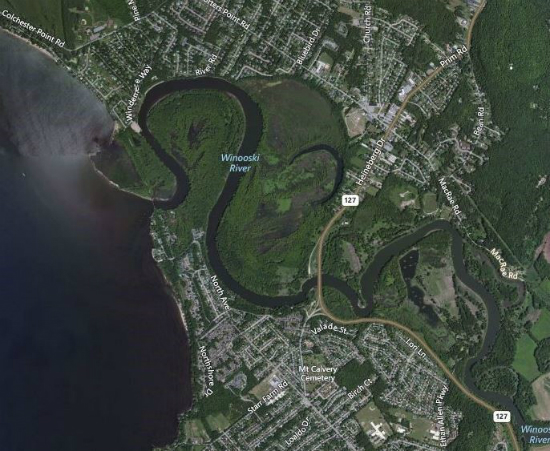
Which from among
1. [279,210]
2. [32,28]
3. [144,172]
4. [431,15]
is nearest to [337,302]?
[279,210]

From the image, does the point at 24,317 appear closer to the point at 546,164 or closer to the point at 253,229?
the point at 253,229

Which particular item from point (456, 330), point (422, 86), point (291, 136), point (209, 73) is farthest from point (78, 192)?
point (456, 330)

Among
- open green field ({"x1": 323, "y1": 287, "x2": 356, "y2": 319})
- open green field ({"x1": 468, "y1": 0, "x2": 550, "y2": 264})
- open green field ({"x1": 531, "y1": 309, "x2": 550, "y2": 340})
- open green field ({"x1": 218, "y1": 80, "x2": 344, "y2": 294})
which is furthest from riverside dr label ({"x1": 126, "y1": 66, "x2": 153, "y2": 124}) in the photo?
open green field ({"x1": 531, "y1": 309, "x2": 550, "y2": 340})

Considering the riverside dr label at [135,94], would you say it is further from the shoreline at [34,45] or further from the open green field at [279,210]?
the open green field at [279,210]

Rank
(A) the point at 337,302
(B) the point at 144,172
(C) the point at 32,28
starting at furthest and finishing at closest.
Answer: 1. (A) the point at 337,302
2. (B) the point at 144,172
3. (C) the point at 32,28

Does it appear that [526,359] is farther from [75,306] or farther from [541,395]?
[75,306]

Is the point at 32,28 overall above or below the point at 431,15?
below

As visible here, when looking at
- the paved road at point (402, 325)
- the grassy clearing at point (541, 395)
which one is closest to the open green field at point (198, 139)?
the paved road at point (402, 325)
